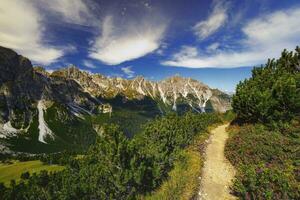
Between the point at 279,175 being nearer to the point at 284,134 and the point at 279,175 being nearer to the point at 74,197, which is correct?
the point at 284,134

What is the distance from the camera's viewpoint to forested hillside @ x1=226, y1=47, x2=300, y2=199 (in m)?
17.8

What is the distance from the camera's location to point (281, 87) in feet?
111

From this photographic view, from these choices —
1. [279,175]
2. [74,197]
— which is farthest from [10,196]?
[279,175]

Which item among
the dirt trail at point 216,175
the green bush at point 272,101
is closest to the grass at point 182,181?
the dirt trail at point 216,175

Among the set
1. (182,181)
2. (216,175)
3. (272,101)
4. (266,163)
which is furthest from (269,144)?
(182,181)

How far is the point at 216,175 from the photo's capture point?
24.8 meters

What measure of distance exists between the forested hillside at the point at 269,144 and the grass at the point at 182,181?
3.37m

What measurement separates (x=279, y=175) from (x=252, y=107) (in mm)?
21577

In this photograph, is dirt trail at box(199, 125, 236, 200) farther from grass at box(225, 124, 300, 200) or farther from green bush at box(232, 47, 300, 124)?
green bush at box(232, 47, 300, 124)

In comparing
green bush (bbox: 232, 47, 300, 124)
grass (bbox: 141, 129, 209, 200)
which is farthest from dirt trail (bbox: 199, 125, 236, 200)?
green bush (bbox: 232, 47, 300, 124)

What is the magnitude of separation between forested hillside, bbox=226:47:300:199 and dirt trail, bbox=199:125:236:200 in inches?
34.9

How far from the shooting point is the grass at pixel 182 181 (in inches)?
778

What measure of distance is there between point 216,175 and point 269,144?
6.57 metres

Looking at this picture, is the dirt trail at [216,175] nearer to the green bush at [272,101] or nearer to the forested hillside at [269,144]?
the forested hillside at [269,144]
